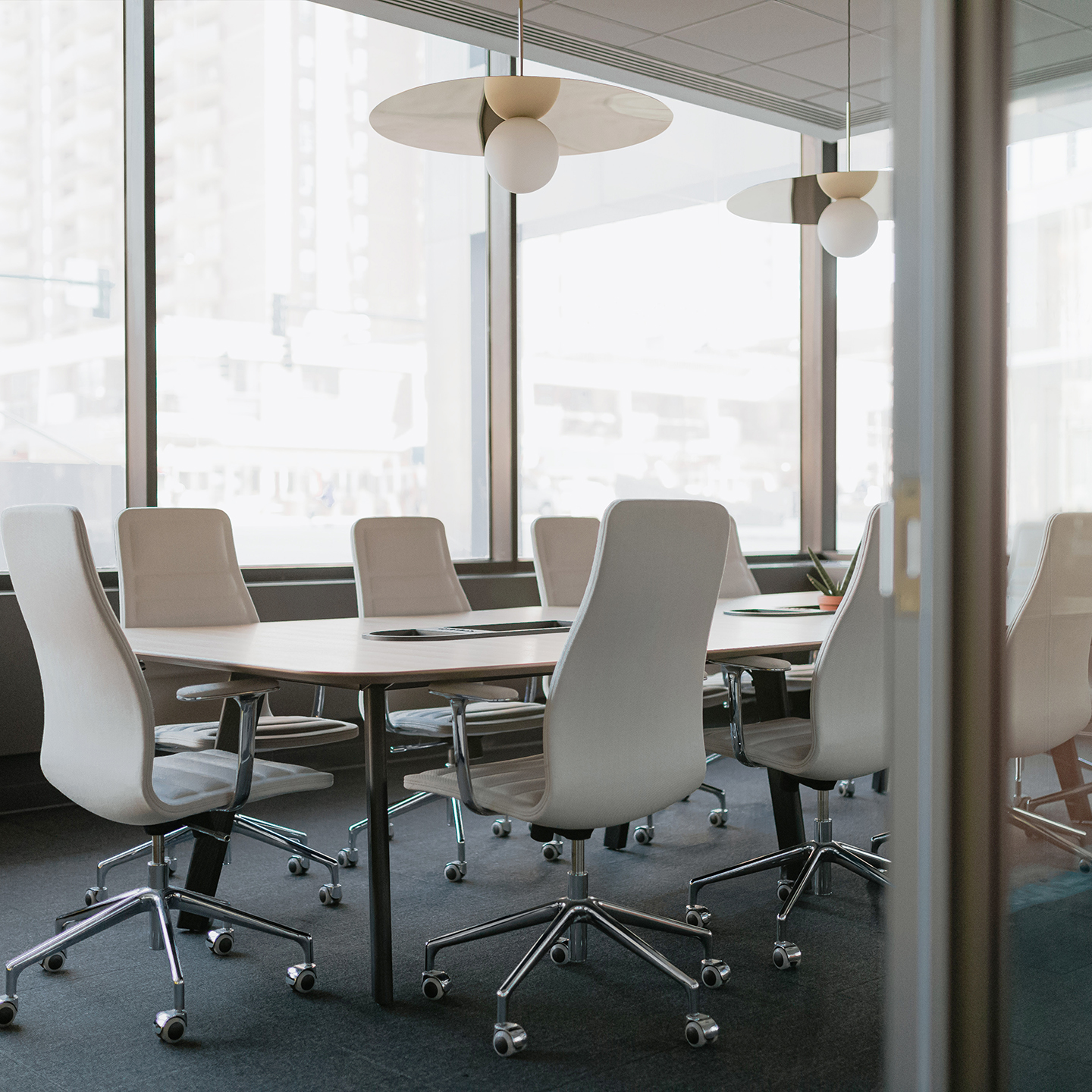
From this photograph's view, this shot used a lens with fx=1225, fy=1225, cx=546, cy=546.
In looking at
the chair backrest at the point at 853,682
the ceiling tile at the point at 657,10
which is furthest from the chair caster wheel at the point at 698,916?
the ceiling tile at the point at 657,10

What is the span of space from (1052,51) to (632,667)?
1470 mm

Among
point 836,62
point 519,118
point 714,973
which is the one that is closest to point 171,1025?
point 714,973

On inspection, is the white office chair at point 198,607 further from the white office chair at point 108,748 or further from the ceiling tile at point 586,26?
the ceiling tile at point 586,26

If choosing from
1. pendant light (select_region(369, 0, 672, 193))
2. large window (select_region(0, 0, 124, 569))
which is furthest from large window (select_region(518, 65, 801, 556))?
pendant light (select_region(369, 0, 672, 193))

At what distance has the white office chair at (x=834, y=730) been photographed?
306cm

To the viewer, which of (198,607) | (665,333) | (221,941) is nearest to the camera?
(221,941)

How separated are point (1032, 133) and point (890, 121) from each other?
0.61 ft

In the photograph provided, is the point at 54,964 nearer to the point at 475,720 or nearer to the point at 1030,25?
the point at 475,720

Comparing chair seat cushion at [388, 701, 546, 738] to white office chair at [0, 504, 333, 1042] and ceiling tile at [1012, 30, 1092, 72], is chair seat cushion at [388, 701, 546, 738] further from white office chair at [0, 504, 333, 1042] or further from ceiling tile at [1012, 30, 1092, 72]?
ceiling tile at [1012, 30, 1092, 72]

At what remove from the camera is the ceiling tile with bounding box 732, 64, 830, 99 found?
666 cm

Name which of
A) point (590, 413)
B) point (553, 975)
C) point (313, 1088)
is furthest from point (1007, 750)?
point (590, 413)

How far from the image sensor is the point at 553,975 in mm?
2994

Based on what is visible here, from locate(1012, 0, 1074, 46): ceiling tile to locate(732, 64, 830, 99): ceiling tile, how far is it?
5.35 meters

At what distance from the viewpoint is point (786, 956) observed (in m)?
3.01
